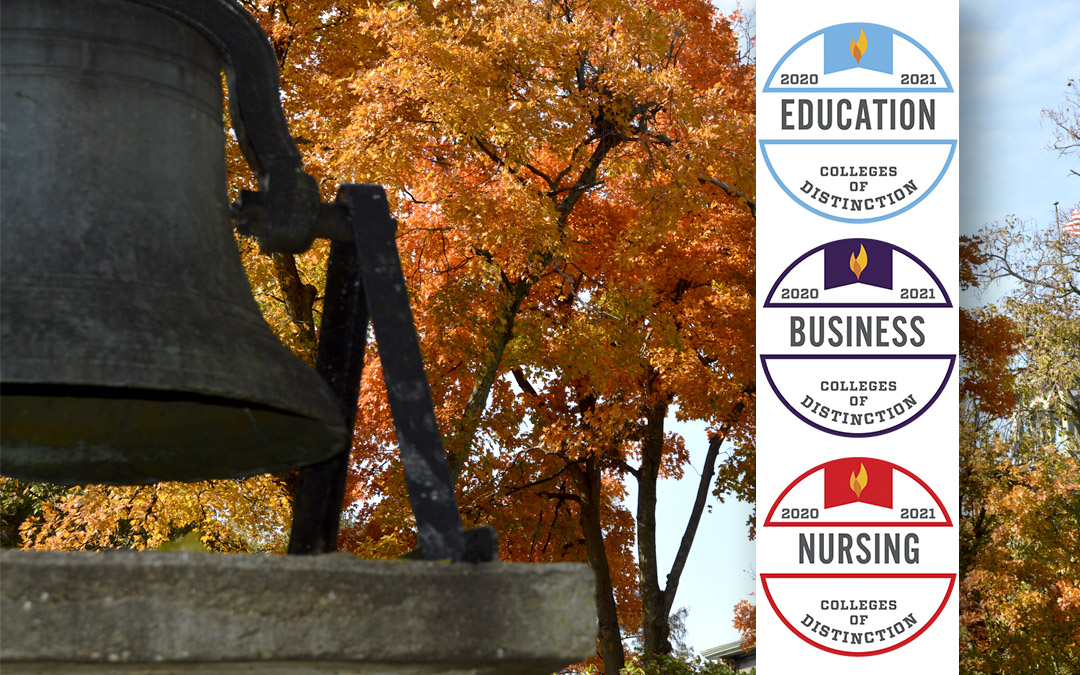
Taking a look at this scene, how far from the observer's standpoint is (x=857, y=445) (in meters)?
5.66

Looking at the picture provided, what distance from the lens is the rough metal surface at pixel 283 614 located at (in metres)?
1.71

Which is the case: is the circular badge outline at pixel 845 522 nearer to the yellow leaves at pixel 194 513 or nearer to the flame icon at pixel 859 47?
the flame icon at pixel 859 47

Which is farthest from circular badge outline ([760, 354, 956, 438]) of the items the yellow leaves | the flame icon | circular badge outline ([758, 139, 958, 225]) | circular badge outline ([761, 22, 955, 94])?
the yellow leaves

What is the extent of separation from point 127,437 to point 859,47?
4717mm

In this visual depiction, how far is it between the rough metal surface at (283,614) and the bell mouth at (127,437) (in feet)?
3.08

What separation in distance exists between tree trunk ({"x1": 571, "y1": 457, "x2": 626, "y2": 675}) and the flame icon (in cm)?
957

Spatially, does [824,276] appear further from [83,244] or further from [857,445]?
[83,244]

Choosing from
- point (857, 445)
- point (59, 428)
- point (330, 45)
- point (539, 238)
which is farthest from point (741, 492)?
point (59, 428)

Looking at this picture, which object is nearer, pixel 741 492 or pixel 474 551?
pixel 474 551

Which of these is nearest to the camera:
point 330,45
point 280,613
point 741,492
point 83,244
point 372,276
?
point 280,613

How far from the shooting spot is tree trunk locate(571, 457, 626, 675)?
1413 centimetres

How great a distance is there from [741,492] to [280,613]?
45.9ft

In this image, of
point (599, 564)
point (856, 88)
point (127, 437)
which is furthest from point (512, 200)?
point (599, 564)

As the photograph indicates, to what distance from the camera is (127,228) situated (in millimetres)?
2250
